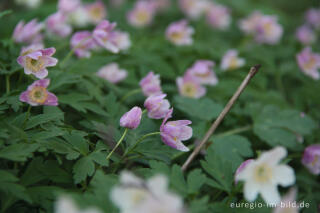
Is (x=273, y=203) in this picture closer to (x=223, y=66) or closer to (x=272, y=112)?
(x=272, y=112)

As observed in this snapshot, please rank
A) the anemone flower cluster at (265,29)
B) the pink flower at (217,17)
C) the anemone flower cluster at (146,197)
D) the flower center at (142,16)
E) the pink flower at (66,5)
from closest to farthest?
the anemone flower cluster at (146,197) → the pink flower at (66,5) → the anemone flower cluster at (265,29) → the flower center at (142,16) → the pink flower at (217,17)

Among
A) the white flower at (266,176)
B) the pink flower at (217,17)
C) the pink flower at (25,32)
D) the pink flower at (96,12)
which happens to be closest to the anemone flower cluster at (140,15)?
the pink flower at (96,12)

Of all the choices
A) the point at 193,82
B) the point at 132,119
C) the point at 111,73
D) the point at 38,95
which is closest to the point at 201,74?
the point at 193,82

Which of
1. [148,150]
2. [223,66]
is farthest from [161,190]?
[223,66]

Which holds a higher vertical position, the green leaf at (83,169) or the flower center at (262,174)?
the flower center at (262,174)

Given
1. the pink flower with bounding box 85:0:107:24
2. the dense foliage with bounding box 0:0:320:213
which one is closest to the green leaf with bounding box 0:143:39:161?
the dense foliage with bounding box 0:0:320:213

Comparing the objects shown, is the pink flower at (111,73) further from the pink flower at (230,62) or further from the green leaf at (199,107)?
the pink flower at (230,62)
